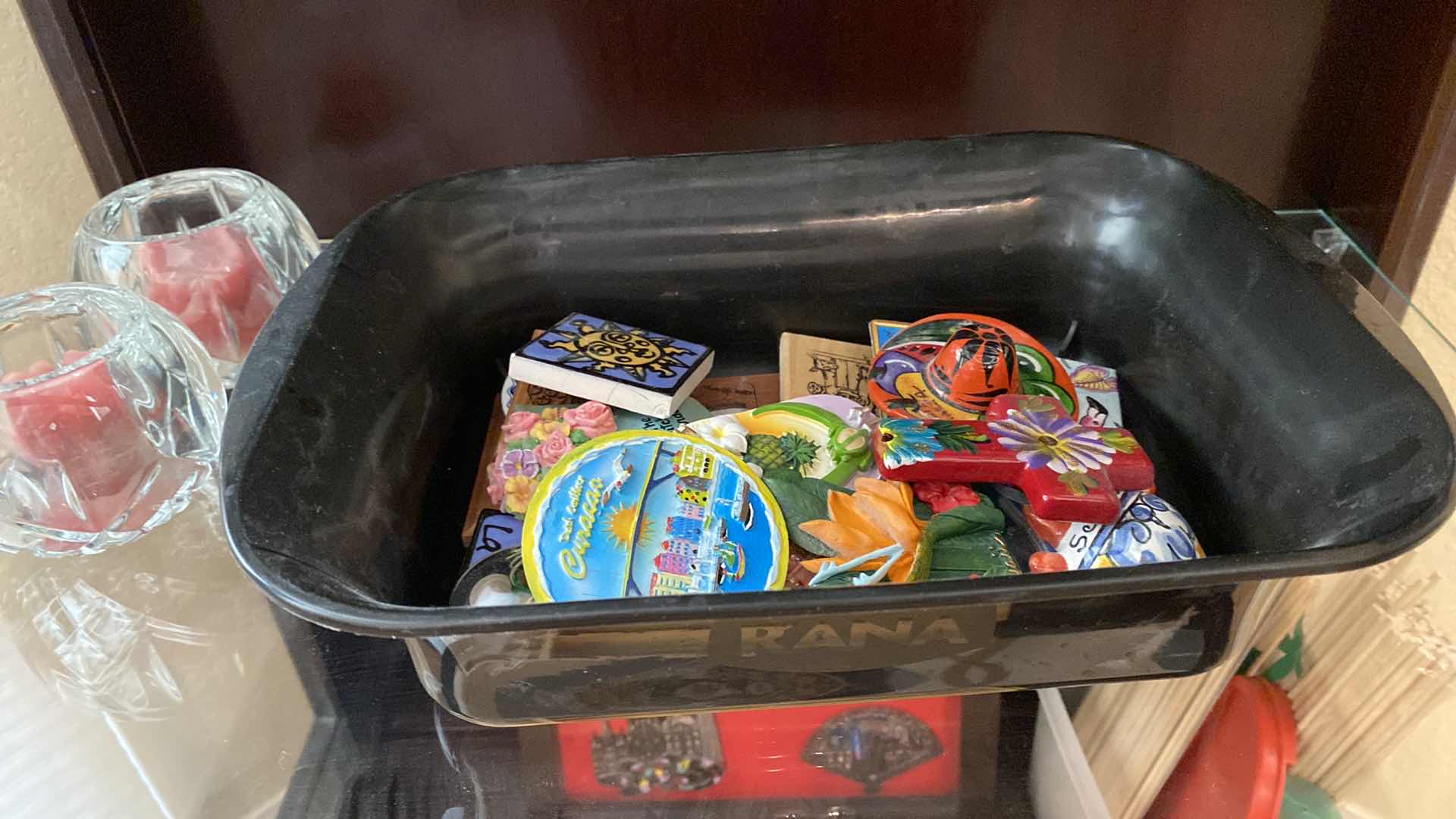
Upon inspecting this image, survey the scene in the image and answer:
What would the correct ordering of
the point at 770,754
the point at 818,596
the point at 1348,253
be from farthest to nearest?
the point at 1348,253
the point at 770,754
the point at 818,596

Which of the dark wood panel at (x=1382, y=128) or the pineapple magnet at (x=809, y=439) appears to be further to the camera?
the dark wood panel at (x=1382, y=128)

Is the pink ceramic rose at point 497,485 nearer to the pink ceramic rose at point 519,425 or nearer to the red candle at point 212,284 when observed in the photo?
the pink ceramic rose at point 519,425

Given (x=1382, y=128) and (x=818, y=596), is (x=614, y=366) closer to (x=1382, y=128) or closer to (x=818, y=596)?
(x=818, y=596)

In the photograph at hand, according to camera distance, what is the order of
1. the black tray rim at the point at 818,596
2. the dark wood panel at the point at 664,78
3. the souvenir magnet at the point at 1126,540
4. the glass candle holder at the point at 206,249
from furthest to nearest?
1. the dark wood panel at the point at 664,78
2. the glass candle holder at the point at 206,249
3. the souvenir magnet at the point at 1126,540
4. the black tray rim at the point at 818,596

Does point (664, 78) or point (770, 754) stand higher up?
point (664, 78)

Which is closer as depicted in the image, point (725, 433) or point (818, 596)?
point (818, 596)

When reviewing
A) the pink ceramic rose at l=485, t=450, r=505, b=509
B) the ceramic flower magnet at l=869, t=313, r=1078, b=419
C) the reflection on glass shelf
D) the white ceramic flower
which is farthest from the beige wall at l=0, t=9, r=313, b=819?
the reflection on glass shelf

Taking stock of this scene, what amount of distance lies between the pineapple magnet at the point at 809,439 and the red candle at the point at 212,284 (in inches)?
11.5

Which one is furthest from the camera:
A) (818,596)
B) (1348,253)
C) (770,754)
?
(1348,253)

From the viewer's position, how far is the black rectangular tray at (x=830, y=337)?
0.37 metres

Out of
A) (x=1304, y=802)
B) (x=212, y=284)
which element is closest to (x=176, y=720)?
(x=212, y=284)

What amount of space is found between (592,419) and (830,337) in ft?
0.53

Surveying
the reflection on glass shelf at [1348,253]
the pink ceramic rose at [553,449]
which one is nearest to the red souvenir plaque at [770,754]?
the pink ceramic rose at [553,449]

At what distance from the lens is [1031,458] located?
1.59 feet
